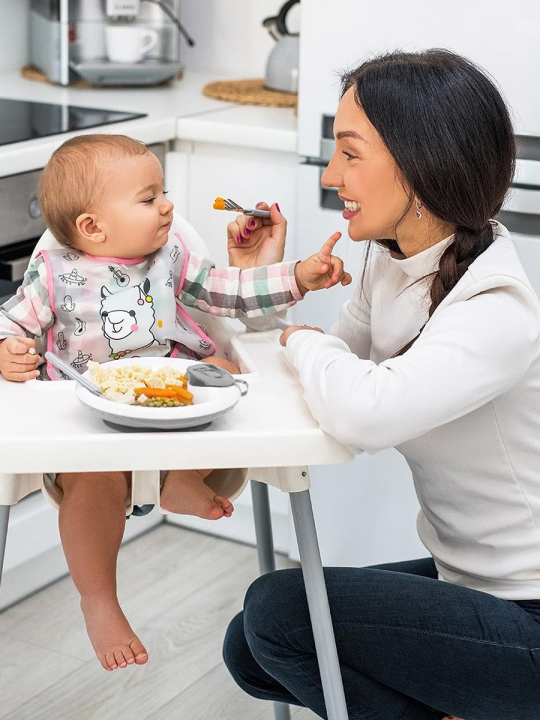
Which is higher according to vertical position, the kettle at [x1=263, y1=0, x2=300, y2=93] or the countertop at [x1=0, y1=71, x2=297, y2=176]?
the kettle at [x1=263, y1=0, x2=300, y2=93]

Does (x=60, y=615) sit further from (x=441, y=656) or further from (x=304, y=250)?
(x=441, y=656)

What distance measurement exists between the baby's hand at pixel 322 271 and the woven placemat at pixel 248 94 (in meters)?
1.01

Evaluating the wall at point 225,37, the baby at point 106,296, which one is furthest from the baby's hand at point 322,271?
the wall at point 225,37

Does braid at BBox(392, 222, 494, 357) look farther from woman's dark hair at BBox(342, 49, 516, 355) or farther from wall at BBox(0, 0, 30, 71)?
wall at BBox(0, 0, 30, 71)

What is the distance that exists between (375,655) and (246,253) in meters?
0.57

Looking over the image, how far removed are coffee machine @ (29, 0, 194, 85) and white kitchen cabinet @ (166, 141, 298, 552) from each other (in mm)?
402

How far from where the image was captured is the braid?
122cm

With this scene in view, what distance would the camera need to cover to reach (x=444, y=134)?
1.18 meters

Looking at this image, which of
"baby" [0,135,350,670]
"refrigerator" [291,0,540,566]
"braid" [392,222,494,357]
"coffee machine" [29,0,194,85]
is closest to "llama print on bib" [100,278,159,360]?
"baby" [0,135,350,670]

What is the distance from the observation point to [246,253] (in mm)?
1476

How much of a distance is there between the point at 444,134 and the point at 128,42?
4.74 feet

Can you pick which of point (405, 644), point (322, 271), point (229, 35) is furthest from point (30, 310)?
point (229, 35)

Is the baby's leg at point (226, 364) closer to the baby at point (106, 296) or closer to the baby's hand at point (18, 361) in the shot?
the baby at point (106, 296)

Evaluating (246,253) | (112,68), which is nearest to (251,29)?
(112,68)
